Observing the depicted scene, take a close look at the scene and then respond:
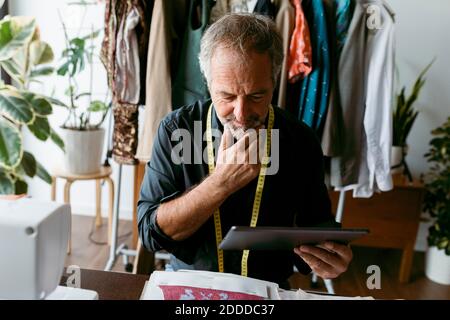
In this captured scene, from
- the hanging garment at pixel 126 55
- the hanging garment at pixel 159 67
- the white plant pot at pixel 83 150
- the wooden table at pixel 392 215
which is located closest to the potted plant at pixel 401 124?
the wooden table at pixel 392 215

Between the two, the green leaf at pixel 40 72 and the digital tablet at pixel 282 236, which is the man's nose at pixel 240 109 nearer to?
the digital tablet at pixel 282 236

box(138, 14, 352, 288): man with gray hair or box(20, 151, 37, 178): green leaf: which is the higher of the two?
box(138, 14, 352, 288): man with gray hair

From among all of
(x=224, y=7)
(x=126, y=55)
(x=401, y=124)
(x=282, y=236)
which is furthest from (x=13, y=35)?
(x=401, y=124)

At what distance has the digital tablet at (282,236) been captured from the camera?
695mm

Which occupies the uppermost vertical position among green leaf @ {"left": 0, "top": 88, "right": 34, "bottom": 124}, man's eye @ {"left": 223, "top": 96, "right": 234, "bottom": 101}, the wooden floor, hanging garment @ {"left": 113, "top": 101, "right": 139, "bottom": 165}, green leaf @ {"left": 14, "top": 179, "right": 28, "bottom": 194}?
man's eye @ {"left": 223, "top": 96, "right": 234, "bottom": 101}

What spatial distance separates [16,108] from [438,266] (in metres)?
2.22

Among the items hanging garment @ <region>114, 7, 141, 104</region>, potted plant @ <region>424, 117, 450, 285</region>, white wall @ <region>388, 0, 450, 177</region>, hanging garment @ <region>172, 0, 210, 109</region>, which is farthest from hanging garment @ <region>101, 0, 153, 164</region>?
potted plant @ <region>424, 117, 450, 285</region>

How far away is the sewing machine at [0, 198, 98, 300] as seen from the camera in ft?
2.04

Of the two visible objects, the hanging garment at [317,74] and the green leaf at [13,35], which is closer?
the green leaf at [13,35]

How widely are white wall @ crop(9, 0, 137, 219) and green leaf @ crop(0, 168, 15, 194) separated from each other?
82 cm

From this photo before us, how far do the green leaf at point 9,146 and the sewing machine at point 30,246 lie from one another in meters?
0.69

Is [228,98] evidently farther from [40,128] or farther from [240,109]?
[40,128]

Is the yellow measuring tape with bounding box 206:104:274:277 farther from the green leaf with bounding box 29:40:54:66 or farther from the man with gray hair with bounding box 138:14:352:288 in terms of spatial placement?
the green leaf with bounding box 29:40:54:66

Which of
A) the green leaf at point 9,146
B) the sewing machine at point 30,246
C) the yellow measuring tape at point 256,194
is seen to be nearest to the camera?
the sewing machine at point 30,246
